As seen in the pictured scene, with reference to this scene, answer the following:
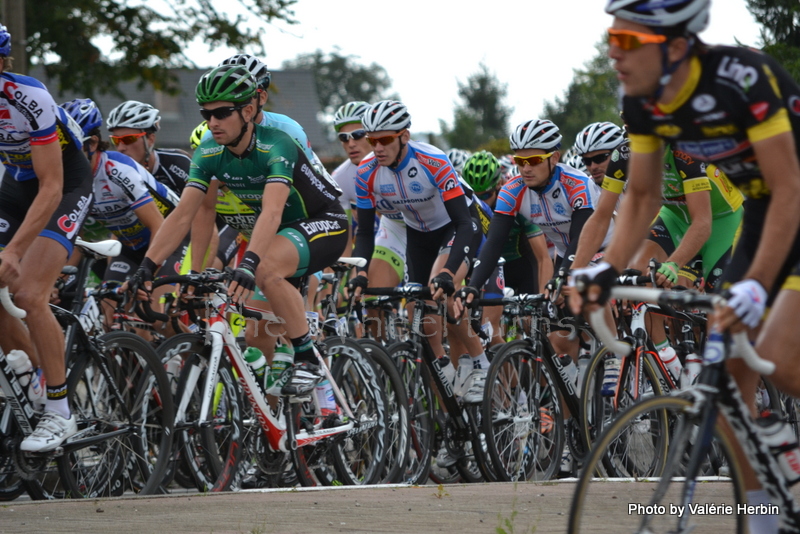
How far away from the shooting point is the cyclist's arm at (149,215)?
713cm

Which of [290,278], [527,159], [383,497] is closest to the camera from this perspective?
[383,497]

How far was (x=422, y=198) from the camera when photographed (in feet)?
26.0

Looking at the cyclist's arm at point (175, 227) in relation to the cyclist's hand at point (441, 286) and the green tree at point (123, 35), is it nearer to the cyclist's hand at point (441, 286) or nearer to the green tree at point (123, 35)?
the cyclist's hand at point (441, 286)

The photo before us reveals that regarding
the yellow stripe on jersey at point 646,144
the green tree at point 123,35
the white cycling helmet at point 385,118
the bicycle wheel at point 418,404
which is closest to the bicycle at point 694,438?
the yellow stripe on jersey at point 646,144

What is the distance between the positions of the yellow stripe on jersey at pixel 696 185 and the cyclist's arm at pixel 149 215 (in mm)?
3703

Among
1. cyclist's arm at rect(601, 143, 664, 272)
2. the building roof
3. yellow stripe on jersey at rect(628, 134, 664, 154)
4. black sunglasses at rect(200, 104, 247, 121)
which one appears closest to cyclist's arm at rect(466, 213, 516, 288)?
black sunglasses at rect(200, 104, 247, 121)

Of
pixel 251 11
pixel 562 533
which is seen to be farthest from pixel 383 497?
pixel 251 11

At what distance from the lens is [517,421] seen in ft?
24.2

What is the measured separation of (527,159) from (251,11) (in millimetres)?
8992

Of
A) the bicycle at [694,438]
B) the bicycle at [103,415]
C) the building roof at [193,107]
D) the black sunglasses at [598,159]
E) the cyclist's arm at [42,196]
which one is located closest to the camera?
the bicycle at [694,438]

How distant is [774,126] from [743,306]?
2.07 feet

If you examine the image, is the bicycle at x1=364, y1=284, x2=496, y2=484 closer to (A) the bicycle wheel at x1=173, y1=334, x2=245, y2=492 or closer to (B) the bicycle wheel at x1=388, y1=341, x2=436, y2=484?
(B) the bicycle wheel at x1=388, y1=341, x2=436, y2=484

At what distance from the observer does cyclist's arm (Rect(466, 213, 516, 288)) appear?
7.47 meters

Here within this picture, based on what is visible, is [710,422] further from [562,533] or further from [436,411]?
[436,411]
